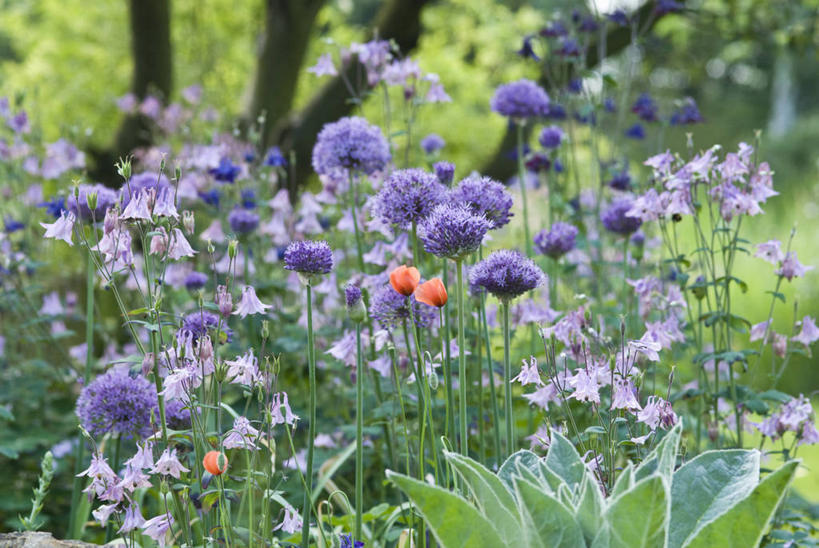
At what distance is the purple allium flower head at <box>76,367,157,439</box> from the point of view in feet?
6.95

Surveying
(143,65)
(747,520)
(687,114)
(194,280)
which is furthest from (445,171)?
(143,65)

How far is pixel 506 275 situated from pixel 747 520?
0.67 m

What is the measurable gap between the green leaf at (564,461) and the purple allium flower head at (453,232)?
0.44m

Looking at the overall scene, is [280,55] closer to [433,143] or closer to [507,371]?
[433,143]

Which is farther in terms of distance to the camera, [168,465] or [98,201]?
[98,201]

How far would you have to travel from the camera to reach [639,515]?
1402 mm

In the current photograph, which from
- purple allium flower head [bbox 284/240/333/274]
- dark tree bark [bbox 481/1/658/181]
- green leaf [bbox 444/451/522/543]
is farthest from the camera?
dark tree bark [bbox 481/1/658/181]

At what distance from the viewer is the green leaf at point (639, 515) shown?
1.37 metres

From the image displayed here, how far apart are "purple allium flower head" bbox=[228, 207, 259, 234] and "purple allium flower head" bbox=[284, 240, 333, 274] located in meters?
1.49

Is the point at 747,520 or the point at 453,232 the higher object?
the point at 453,232

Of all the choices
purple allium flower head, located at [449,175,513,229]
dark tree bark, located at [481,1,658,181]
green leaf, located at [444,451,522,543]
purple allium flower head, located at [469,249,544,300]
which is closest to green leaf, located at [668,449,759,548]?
green leaf, located at [444,451,522,543]

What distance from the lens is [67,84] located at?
11461 mm

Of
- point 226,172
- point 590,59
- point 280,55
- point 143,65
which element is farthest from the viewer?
point 143,65

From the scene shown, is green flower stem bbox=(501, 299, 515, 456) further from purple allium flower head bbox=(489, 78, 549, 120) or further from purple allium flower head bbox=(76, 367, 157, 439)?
purple allium flower head bbox=(489, 78, 549, 120)
